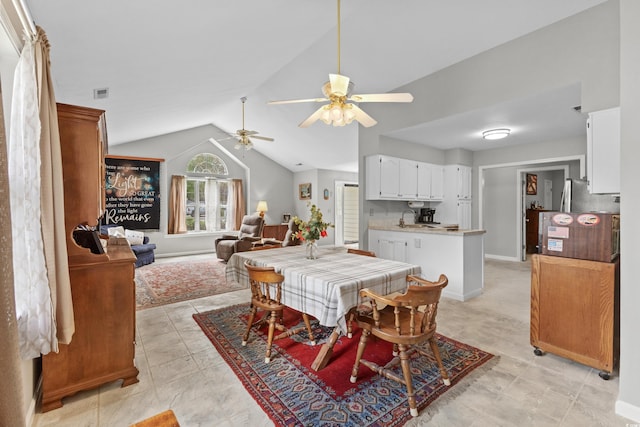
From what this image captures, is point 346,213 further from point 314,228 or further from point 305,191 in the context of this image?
point 314,228

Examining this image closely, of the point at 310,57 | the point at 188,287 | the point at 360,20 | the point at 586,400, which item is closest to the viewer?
the point at 586,400

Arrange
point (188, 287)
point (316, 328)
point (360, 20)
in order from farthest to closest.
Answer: point (188, 287), point (360, 20), point (316, 328)

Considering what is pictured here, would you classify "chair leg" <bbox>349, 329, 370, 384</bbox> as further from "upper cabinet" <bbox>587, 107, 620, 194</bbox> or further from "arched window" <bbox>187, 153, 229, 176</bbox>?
"arched window" <bbox>187, 153, 229, 176</bbox>

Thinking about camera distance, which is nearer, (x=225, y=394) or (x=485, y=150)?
(x=225, y=394)

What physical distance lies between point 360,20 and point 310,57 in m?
1.04

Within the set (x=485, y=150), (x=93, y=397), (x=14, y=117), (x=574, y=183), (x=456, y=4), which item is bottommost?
(x=93, y=397)

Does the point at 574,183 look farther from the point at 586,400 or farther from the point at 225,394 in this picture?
the point at 225,394

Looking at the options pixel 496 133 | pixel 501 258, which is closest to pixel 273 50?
pixel 496 133

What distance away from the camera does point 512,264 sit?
5.94m

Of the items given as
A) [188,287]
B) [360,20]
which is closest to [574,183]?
[360,20]

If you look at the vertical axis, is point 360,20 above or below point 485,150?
above

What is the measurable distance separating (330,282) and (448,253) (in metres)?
2.54

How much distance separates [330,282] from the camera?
6.51 feet

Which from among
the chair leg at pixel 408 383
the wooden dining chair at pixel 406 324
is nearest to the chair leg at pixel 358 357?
the wooden dining chair at pixel 406 324
